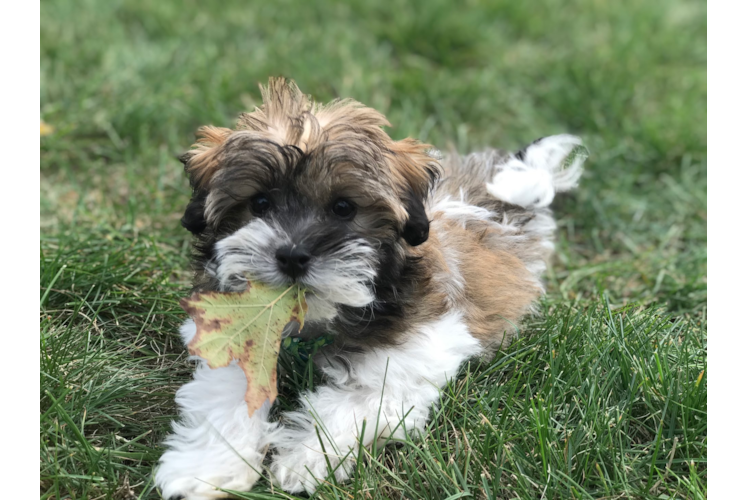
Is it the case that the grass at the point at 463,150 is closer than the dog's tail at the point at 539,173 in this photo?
Yes

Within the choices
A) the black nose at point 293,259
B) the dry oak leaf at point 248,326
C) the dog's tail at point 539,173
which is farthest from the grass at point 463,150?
the black nose at point 293,259

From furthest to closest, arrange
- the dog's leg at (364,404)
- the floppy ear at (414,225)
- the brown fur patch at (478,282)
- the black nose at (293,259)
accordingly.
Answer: the brown fur patch at (478,282) → the floppy ear at (414,225) → the dog's leg at (364,404) → the black nose at (293,259)

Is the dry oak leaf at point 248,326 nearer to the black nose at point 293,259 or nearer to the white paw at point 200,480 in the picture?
the black nose at point 293,259

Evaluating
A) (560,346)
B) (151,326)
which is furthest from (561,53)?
(151,326)

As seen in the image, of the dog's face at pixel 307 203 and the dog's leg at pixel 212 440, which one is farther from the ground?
the dog's face at pixel 307 203

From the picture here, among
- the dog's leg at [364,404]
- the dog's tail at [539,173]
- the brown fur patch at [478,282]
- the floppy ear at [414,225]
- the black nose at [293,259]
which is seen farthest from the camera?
the dog's tail at [539,173]

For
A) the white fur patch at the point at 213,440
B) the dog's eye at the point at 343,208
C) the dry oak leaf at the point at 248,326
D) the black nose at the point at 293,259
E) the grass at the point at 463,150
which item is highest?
the dog's eye at the point at 343,208

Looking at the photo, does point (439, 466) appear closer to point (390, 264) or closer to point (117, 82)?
point (390, 264)
